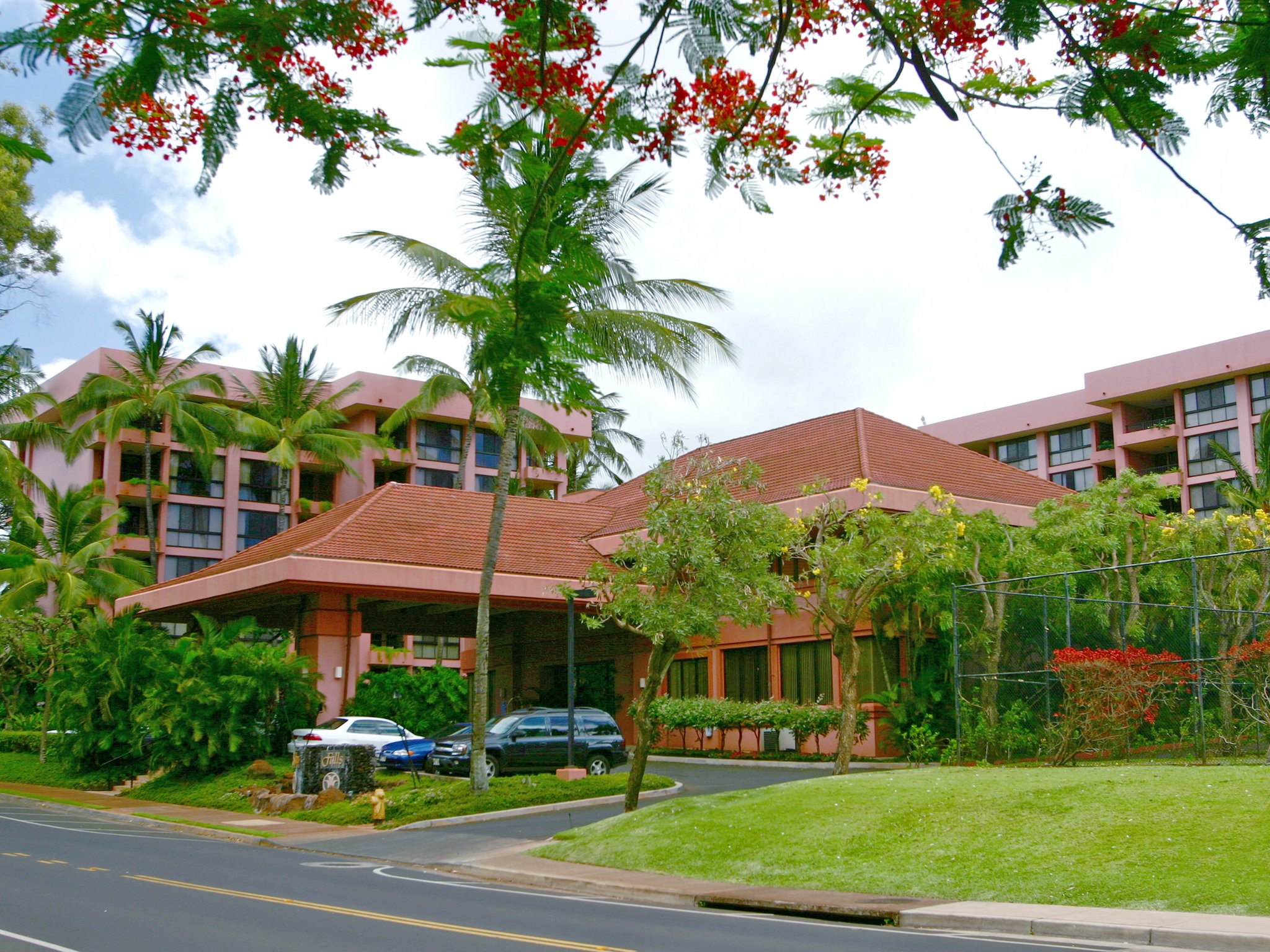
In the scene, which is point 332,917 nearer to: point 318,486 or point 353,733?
point 353,733

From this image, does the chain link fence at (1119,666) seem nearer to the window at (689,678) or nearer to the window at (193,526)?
the window at (689,678)

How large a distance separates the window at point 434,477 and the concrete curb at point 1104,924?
50.7 meters

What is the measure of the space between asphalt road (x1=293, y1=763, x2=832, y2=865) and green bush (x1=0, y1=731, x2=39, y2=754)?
914 inches

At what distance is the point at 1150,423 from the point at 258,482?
138 ft

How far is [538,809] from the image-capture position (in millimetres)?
23062

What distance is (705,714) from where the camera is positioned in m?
33.5

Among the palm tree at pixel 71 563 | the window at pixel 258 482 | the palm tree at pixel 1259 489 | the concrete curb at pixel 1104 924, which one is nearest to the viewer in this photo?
the concrete curb at pixel 1104 924

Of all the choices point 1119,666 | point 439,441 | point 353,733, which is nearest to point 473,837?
point 353,733

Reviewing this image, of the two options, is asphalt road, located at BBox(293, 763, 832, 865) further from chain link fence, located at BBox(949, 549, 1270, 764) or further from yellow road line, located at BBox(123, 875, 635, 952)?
yellow road line, located at BBox(123, 875, 635, 952)

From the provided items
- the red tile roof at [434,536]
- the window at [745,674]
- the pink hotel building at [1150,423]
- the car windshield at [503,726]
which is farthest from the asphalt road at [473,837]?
the pink hotel building at [1150,423]

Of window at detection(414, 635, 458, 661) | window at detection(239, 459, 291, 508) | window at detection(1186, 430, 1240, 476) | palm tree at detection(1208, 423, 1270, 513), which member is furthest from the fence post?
window at detection(239, 459, 291, 508)

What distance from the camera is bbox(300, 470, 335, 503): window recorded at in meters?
59.5

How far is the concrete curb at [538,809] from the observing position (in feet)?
71.5

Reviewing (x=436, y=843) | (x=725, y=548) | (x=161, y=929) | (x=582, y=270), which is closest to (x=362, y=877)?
(x=436, y=843)
